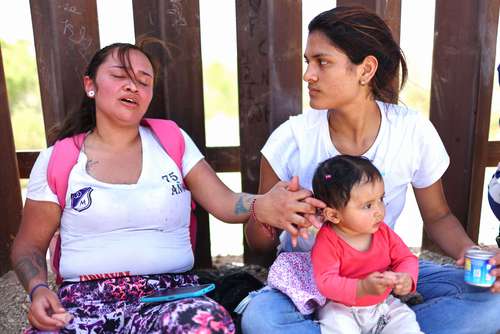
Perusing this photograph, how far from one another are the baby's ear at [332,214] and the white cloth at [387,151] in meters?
0.39

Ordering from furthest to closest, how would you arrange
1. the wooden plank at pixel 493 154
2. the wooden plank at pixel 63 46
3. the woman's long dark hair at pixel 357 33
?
1. the wooden plank at pixel 493 154
2. the wooden plank at pixel 63 46
3. the woman's long dark hair at pixel 357 33

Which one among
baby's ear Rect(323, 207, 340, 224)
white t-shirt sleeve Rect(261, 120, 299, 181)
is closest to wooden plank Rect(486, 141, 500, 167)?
white t-shirt sleeve Rect(261, 120, 299, 181)

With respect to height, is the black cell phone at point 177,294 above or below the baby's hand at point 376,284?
below

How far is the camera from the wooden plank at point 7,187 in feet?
9.43

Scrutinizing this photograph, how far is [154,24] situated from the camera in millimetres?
2719

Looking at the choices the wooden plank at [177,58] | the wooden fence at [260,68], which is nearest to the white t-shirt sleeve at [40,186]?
the wooden fence at [260,68]

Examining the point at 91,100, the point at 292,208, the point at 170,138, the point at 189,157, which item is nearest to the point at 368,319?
the point at 292,208

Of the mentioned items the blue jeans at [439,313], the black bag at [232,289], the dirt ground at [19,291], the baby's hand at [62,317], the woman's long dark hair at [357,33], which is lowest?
the dirt ground at [19,291]

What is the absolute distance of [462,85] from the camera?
276 cm

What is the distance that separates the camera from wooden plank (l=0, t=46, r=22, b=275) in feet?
9.43

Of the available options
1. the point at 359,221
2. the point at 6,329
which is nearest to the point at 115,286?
the point at 6,329

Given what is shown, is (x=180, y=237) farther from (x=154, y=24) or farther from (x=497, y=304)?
(x=497, y=304)

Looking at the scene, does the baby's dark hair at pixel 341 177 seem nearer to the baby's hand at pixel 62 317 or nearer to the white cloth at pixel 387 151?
the white cloth at pixel 387 151

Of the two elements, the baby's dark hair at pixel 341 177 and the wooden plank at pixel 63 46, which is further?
the wooden plank at pixel 63 46
